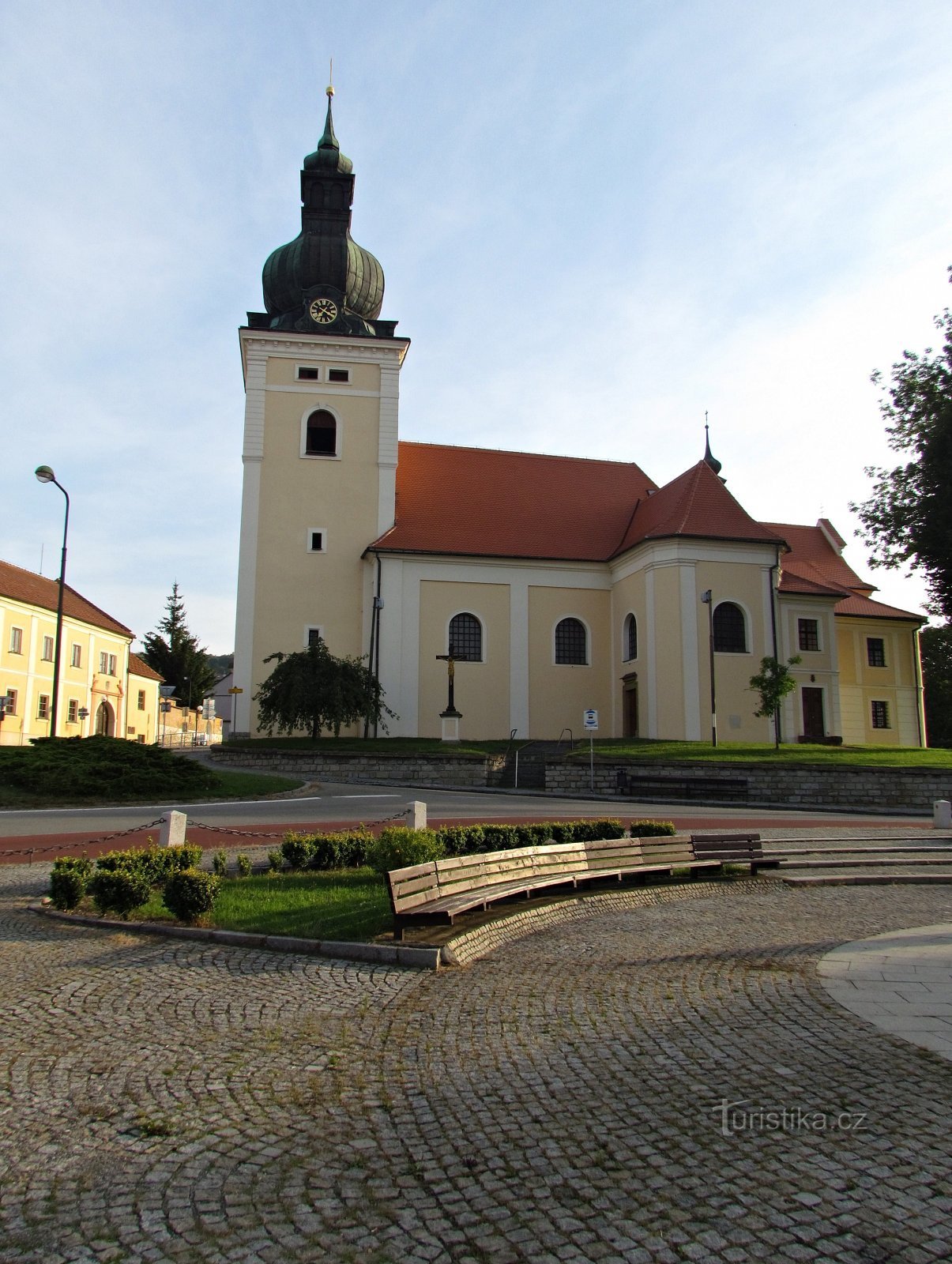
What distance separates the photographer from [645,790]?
24078 millimetres

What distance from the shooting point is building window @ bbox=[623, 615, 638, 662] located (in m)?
33.6

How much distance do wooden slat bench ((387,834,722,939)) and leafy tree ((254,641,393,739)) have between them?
17.1 m

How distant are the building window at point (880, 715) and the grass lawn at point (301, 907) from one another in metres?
33.2

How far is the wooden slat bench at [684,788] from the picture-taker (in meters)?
A: 23.9

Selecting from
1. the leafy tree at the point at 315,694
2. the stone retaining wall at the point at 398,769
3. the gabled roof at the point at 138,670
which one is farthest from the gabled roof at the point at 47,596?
the stone retaining wall at the point at 398,769

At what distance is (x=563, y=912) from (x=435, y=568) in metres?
25.0

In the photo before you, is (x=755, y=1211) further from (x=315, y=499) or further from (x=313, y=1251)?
(x=315, y=499)

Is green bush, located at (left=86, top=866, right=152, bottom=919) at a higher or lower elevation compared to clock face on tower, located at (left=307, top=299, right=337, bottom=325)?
lower

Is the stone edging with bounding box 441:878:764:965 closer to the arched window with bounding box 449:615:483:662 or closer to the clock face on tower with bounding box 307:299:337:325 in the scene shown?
the arched window with bounding box 449:615:483:662

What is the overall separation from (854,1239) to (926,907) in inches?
331

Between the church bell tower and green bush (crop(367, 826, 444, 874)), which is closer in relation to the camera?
green bush (crop(367, 826, 444, 874))

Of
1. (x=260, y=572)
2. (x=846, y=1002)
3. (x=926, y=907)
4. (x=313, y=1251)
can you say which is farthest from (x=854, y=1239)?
(x=260, y=572)

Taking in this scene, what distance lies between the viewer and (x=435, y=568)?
1337 inches

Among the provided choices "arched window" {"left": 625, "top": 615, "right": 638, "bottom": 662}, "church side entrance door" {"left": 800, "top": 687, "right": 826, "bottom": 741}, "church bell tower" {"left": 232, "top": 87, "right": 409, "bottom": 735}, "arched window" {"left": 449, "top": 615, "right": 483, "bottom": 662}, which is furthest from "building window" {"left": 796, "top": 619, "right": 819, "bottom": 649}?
"church bell tower" {"left": 232, "top": 87, "right": 409, "bottom": 735}
